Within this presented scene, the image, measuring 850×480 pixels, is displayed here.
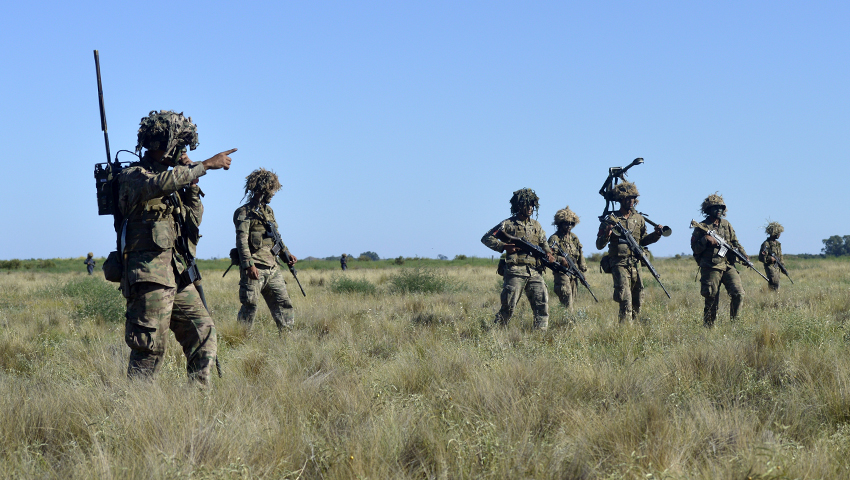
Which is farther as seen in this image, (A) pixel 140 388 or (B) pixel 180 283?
(B) pixel 180 283

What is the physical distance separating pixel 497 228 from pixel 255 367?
401 cm

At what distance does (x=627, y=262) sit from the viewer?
30.1 feet

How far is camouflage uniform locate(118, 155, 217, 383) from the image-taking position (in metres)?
4.27

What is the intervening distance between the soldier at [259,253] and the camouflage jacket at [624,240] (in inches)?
175

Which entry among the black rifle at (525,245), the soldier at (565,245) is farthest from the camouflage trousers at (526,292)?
the soldier at (565,245)

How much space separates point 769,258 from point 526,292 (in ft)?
31.9

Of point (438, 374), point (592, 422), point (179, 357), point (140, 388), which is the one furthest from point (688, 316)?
point (140, 388)

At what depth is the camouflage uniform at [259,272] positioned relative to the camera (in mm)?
7750

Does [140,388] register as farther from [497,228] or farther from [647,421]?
[497,228]

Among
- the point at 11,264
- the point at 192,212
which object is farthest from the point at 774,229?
the point at 11,264

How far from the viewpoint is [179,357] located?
21.3 feet

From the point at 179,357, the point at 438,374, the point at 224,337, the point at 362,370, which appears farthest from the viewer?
the point at 224,337

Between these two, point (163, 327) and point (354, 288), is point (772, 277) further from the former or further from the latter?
point (163, 327)

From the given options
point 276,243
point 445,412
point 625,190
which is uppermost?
point 625,190
